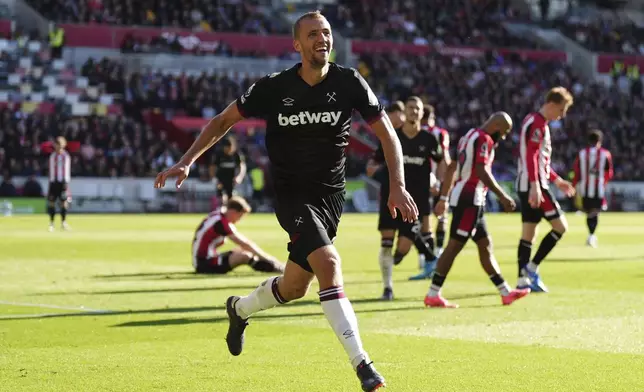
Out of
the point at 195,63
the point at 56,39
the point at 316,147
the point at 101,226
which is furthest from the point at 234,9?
the point at 316,147

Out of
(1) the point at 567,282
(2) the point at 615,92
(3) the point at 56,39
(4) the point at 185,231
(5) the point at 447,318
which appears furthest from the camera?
(2) the point at 615,92

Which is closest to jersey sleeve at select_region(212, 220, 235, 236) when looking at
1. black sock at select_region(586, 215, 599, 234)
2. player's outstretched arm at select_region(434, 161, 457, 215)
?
player's outstretched arm at select_region(434, 161, 457, 215)

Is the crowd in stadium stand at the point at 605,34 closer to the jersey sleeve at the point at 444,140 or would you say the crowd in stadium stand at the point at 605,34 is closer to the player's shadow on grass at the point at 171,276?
the jersey sleeve at the point at 444,140

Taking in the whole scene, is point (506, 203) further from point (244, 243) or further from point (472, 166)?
point (244, 243)

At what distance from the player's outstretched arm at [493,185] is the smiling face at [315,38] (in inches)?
224

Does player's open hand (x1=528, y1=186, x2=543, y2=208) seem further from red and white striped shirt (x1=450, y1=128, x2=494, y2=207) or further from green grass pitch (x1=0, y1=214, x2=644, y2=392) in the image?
green grass pitch (x1=0, y1=214, x2=644, y2=392)

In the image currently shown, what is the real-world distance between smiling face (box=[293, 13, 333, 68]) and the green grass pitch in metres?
2.13

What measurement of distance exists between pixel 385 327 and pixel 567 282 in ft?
20.9

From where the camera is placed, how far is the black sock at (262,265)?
716 inches

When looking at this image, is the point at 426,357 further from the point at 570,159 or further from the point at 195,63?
the point at 570,159

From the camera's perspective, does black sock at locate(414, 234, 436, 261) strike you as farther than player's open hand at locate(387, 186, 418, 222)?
Yes

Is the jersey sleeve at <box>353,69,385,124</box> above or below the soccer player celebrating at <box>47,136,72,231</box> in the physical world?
above

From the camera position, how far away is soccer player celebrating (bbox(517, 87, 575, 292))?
15180mm

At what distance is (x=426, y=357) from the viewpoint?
9.59 m
